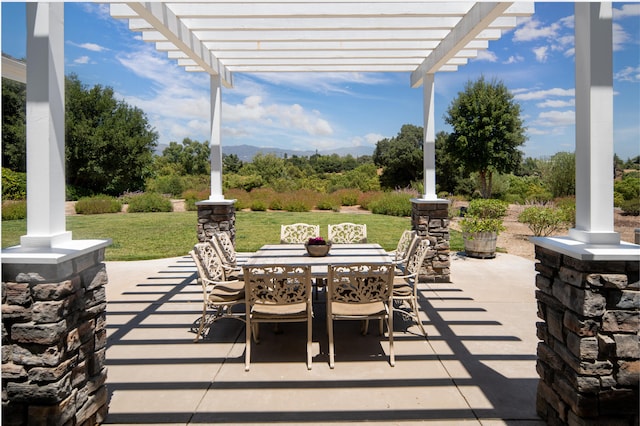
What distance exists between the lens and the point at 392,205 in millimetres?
14930

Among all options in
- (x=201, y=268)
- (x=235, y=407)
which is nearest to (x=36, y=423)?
(x=235, y=407)

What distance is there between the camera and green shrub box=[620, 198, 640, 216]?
13.6 m

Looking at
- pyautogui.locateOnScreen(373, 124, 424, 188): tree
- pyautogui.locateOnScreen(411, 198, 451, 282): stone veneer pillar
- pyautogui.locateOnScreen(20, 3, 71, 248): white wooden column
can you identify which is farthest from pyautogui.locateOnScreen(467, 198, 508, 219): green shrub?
pyautogui.locateOnScreen(373, 124, 424, 188): tree

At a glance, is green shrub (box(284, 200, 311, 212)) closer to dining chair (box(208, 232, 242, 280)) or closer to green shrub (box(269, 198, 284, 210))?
green shrub (box(269, 198, 284, 210))

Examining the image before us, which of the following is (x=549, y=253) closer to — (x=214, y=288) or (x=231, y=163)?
(x=214, y=288)

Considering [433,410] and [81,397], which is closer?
[81,397]

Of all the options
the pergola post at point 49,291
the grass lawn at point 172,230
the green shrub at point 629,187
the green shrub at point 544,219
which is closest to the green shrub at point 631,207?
the green shrub at point 629,187

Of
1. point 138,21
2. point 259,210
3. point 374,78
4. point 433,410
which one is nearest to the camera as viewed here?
point 433,410

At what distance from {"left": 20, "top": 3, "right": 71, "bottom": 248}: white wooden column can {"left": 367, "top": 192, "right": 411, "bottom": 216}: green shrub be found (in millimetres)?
12917

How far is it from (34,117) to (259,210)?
559 inches

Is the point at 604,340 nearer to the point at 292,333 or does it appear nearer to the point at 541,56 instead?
the point at 292,333

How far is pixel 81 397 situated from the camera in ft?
7.90

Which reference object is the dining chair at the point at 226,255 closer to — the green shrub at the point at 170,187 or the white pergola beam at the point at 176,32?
the white pergola beam at the point at 176,32

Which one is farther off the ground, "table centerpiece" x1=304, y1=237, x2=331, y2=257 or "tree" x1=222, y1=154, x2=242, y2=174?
"tree" x1=222, y1=154, x2=242, y2=174
